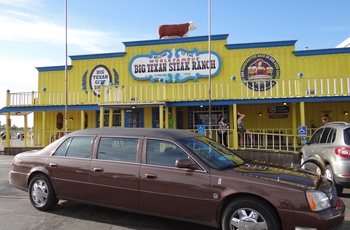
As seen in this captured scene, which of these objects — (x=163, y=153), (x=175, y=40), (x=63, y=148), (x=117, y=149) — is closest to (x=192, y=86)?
(x=175, y=40)

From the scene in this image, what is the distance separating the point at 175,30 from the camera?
1817 cm

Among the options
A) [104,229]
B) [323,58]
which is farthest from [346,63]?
[104,229]

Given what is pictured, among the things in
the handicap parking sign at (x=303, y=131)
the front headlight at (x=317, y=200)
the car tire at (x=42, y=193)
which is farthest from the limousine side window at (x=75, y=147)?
the handicap parking sign at (x=303, y=131)

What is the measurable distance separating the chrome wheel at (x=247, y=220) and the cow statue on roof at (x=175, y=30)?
51.6ft

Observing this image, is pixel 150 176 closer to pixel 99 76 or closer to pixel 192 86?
pixel 192 86

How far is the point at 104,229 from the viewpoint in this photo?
446 cm

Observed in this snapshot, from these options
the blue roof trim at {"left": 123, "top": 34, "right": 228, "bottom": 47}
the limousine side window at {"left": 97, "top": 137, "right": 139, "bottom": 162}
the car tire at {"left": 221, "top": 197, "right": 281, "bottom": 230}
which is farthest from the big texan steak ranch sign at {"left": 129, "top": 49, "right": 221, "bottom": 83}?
the car tire at {"left": 221, "top": 197, "right": 281, "bottom": 230}

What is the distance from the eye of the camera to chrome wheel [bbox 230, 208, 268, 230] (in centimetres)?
360

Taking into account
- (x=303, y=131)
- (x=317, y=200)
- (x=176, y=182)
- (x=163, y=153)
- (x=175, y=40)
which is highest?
(x=175, y=40)

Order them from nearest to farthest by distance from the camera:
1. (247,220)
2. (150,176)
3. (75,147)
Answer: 1. (247,220)
2. (150,176)
3. (75,147)

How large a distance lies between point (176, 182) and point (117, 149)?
1255 mm

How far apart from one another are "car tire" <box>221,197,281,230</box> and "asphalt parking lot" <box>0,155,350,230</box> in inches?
32.2

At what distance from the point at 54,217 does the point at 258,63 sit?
13.7 meters

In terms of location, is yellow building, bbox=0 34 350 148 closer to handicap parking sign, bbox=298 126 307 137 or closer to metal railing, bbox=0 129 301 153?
metal railing, bbox=0 129 301 153
